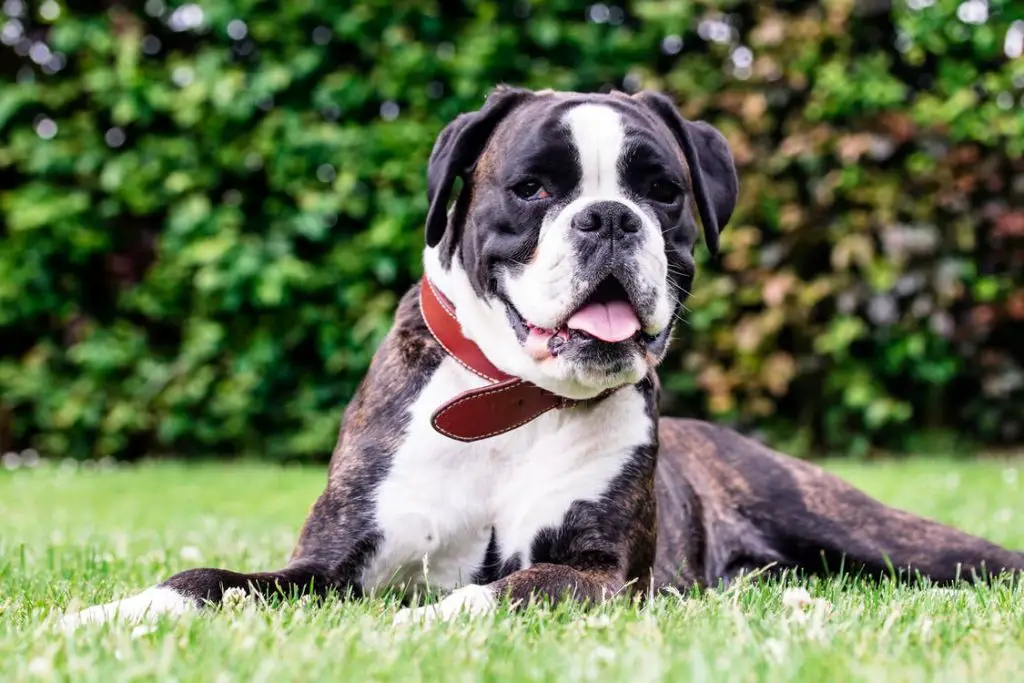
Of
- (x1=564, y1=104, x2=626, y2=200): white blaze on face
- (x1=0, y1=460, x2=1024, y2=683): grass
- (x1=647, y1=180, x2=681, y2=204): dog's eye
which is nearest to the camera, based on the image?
(x1=0, y1=460, x2=1024, y2=683): grass

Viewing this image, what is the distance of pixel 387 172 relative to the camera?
8008 mm

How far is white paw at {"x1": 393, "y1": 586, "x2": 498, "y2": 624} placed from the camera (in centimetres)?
241

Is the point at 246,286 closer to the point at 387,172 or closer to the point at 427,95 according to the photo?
the point at 387,172

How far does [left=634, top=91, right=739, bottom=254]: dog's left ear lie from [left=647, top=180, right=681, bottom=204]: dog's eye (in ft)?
0.60

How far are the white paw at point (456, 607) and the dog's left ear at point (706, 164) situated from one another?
1.29m

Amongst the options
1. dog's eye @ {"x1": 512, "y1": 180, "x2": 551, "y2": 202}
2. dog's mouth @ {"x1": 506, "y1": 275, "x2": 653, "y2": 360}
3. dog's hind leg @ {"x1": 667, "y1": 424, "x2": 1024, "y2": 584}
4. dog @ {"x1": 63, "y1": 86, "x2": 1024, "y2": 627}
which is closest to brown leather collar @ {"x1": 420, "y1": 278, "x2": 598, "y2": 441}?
dog @ {"x1": 63, "y1": 86, "x2": 1024, "y2": 627}

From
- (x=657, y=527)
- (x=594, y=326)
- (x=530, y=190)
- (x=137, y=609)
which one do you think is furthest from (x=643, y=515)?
(x=137, y=609)

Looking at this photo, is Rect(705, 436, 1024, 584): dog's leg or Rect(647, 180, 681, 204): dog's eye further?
Rect(705, 436, 1024, 584): dog's leg

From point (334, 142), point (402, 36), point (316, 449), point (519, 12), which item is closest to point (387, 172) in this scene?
point (334, 142)

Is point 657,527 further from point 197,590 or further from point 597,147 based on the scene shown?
point 197,590

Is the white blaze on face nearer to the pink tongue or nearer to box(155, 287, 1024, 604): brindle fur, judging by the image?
the pink tongue

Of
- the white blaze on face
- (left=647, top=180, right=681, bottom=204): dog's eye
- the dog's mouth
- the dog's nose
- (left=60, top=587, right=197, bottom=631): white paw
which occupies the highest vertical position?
the white blaze on face

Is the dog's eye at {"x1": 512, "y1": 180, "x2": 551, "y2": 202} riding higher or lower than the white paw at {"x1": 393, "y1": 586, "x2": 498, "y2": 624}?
higher

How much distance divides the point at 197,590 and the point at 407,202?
5.55 metres
